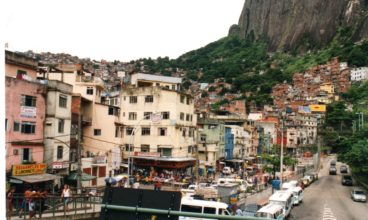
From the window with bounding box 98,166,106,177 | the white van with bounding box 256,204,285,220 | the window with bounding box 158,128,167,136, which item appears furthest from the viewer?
the window with bounding box 158,128,167,136

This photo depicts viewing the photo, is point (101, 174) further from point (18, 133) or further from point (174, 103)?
point (174, 103)

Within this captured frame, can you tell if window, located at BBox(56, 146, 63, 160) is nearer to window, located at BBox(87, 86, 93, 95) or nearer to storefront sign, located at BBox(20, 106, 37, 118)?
storefront sign, located at BBox(20, 106, 37, 118)

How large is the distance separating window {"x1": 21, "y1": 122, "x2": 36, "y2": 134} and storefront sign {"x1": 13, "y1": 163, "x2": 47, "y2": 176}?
2.65 m

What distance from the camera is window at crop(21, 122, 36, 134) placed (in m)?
26.8

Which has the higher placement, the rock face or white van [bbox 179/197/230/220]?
the rock face

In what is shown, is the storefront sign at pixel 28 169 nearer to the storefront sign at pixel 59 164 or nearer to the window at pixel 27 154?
the storefront sign at pixel 59 164

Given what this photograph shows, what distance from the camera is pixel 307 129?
105 metres

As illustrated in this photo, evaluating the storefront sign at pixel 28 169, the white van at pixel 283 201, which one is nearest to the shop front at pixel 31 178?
the storefront sign at pixel 28 169

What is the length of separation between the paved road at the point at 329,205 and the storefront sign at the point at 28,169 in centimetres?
1965

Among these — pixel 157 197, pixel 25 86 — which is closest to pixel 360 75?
pixel 25 86

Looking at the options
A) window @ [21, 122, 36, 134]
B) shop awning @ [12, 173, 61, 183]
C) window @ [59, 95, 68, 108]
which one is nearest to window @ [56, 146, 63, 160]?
window @ [21, 122, 36, 134]

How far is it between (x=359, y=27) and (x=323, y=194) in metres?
143

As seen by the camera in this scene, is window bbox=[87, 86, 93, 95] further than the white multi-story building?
No

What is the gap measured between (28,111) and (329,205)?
27322mm
